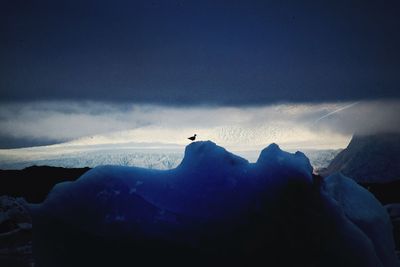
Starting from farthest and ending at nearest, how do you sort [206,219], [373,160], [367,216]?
[373,160] → [367,216] → [206,219]

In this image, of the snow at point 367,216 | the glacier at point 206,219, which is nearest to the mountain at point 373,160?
the snow at point 367,216

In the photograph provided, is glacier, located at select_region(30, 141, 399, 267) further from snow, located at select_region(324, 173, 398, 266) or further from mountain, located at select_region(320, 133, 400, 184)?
mountain, located at select_region(320, 133, 400, 184)

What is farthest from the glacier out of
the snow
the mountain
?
the mountain

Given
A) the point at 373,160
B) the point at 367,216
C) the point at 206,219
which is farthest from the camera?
the point at 373,160

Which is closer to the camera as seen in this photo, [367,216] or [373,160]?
[367,216]

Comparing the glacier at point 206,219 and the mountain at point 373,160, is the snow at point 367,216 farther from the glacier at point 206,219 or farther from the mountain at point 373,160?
the mountain at point 373,160

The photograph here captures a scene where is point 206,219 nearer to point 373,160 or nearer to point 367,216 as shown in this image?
point 367,216

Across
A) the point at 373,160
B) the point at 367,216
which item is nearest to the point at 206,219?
the point at 367,216
